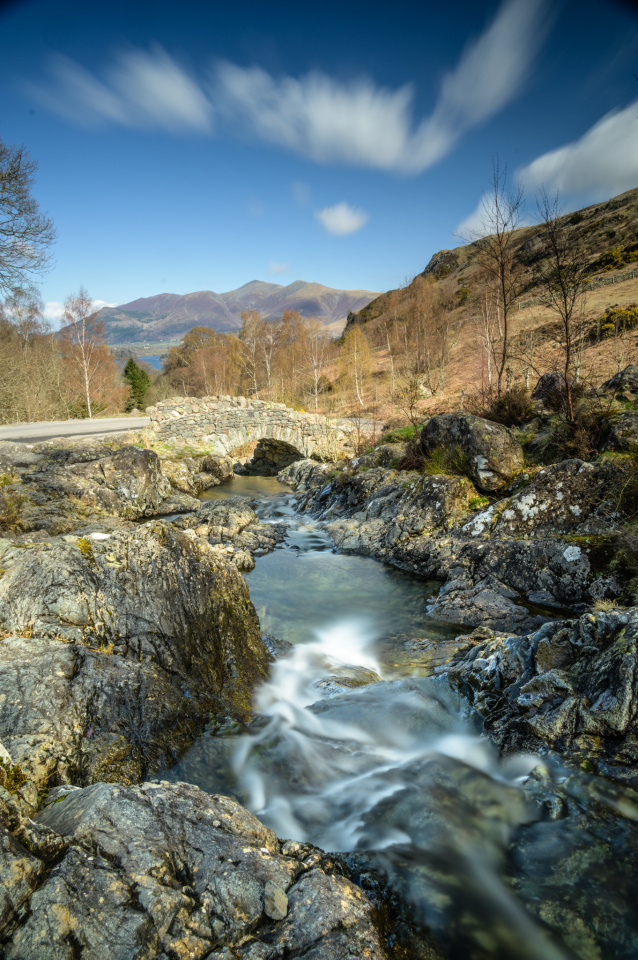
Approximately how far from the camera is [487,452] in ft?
35.1

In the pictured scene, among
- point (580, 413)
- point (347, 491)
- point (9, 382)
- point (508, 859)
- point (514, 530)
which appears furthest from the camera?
point (9, 382)

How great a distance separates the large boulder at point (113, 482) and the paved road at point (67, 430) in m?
3.22

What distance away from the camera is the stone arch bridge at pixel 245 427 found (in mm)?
20781

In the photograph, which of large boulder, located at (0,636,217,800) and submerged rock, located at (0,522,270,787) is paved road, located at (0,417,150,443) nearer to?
submerged rock, located at (0,522,270,787)

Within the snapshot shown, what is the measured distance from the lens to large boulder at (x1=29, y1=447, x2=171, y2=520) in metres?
13.9

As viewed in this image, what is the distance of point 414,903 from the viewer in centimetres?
289

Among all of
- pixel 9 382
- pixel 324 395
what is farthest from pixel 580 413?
pixel 324 395

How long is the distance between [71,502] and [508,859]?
13.9m

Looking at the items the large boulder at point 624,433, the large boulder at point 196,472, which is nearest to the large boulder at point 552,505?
the large boulder at point 624,433

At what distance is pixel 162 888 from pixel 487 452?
33.7 feet

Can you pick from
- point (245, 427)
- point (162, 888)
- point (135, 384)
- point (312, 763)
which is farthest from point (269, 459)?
point (135, 384)

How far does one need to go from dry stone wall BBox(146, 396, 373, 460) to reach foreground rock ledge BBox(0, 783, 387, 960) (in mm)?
18357

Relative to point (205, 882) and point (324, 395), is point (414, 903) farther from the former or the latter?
point (324, 395)

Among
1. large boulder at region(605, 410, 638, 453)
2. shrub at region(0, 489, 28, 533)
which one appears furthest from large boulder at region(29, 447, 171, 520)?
large boulder at region(605, 410, 638, 453)
